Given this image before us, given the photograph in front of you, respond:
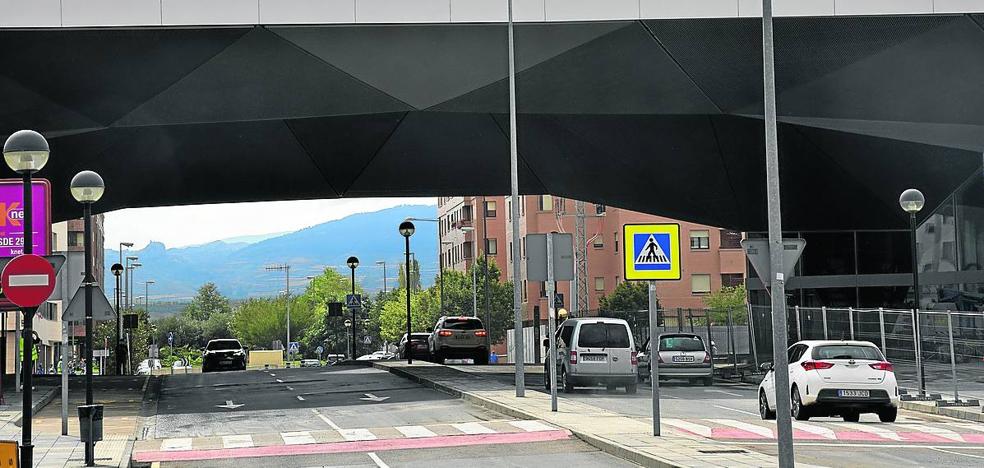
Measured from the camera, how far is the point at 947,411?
84.3 ft

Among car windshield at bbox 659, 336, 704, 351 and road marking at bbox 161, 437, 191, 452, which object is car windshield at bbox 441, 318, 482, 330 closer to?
car windshield at bbox 659, 336, 704, 351

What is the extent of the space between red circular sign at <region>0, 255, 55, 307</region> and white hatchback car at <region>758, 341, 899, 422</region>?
13.3 metres

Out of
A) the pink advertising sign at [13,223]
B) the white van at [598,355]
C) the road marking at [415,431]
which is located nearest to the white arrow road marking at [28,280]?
the pink advertising sign at [13,223]

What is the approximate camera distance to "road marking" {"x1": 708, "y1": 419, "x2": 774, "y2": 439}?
2062 cm

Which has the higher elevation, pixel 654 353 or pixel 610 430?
pixel 654 353

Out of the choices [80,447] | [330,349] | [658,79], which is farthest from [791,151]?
[330,349]

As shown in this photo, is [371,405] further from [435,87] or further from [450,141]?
[450,141]

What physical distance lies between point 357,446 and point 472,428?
2.93m

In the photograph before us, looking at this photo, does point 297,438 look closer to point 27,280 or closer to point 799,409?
point 27,280

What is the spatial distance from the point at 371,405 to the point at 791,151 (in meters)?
17.9

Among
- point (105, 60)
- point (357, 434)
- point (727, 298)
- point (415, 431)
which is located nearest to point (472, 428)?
point (415, 431)

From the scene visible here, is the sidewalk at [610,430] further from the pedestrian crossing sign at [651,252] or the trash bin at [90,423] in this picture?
the trash bin at [90,423]

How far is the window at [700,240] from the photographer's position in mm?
99812

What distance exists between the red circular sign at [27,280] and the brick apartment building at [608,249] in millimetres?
75961
